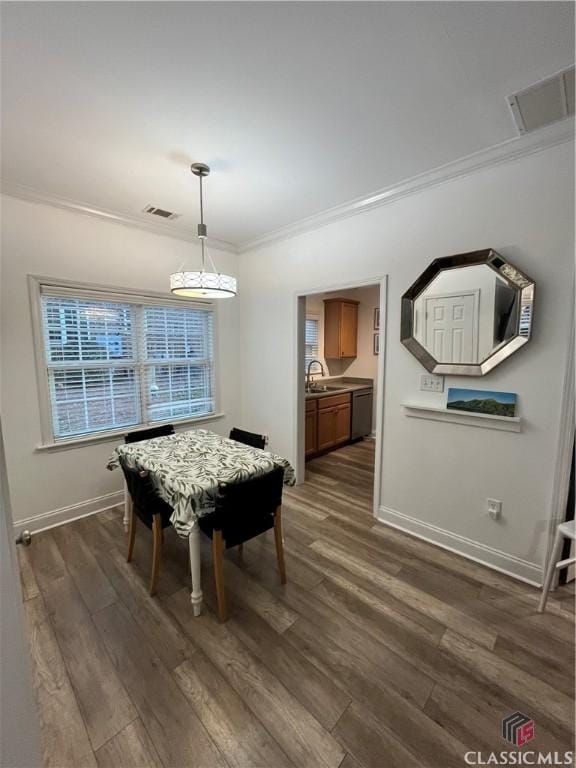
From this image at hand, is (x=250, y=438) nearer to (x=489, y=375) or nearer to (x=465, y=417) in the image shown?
(x=465, y=417)

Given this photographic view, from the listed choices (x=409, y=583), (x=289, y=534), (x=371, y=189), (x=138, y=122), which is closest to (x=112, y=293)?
(x=138, y=122)

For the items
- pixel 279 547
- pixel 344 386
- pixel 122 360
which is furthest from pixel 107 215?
pixel 344 386

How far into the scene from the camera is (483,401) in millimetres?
2195

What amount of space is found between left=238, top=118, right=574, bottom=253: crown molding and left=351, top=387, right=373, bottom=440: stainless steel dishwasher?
2.75 meters

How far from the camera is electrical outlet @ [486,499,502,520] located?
2184 mm

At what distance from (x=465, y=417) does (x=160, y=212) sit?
312 cm

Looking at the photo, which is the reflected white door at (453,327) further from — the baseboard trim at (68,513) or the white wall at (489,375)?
the baseboard trim at (68,513)

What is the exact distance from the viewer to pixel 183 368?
11.8ft

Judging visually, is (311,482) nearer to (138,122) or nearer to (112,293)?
(112,293)

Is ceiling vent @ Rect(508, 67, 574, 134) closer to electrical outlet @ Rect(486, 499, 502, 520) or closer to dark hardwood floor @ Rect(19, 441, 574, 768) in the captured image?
electrical outlet @ Rect(486, 499, 502, 520)

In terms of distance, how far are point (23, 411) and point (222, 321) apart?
2.11m

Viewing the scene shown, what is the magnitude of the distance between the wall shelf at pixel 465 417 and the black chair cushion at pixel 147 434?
214 cm

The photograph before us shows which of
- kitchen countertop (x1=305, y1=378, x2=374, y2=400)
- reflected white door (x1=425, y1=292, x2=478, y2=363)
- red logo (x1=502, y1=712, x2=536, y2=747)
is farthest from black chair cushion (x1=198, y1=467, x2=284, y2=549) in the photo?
kitchen countertop (x1=305, y1=378, x2=374, y2=400)

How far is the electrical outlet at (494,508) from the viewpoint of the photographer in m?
2.18
